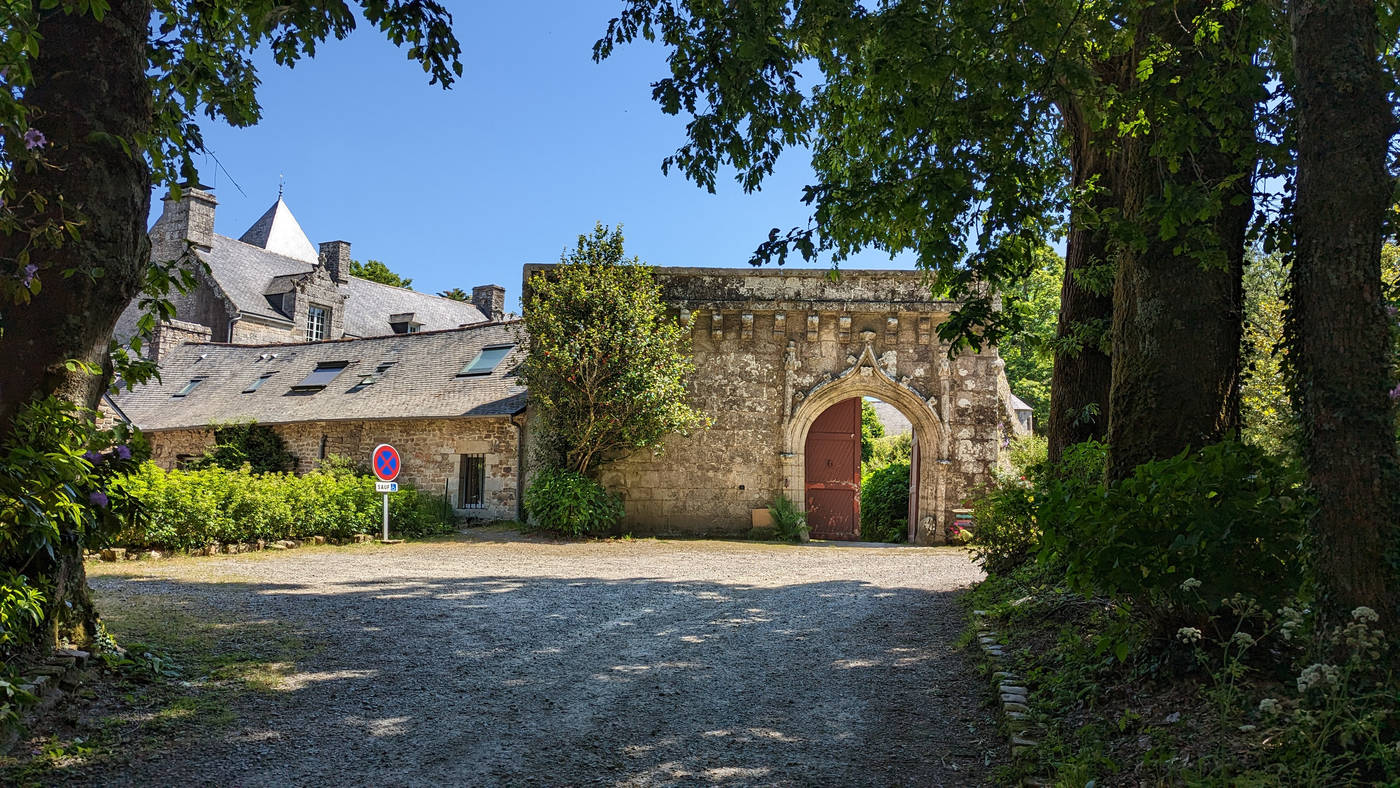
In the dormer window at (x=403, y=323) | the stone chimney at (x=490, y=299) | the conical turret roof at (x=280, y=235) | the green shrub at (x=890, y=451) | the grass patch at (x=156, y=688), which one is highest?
the conical turret roof at (x=280, y=235)

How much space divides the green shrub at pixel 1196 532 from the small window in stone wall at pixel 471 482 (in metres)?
13.9

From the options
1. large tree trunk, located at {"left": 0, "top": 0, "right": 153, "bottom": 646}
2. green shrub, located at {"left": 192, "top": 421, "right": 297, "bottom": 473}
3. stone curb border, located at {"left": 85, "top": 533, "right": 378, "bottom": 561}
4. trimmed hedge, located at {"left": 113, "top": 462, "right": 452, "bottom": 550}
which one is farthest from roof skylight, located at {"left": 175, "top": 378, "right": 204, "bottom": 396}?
large tree trunk, located at {"left": 0, "top": 0, "right": 153, "bottom": 646}

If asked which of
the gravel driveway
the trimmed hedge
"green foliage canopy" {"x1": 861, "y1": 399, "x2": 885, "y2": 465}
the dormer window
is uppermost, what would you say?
the dormer window

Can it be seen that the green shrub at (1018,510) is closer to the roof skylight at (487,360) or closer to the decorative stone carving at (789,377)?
the decorative stone carving at (789,377)

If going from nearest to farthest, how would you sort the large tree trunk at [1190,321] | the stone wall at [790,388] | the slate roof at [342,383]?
the large tree trunk at [1190,321] → the stone wall at [790,388] → the slate roof at [342,383]

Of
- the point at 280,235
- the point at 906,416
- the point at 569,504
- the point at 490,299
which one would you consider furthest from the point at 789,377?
the point at 280,235

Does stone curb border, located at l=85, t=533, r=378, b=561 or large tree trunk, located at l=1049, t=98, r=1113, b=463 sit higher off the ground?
large tree trunk, located at l=1049, t=98, r=1113, b=463

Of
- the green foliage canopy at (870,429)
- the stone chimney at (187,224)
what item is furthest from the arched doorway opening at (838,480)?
the stone chimney at (187,224)

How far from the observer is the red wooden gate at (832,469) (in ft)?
54.3

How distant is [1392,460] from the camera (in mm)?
2984

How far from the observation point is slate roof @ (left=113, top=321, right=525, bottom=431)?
16750 mm

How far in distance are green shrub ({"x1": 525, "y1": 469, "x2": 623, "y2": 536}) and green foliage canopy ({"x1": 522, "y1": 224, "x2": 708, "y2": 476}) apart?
1.31ft

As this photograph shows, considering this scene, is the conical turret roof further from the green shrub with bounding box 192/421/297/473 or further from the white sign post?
the white sign post

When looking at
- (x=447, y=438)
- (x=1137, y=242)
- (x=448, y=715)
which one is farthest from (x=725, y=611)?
(x=447, y=438)
